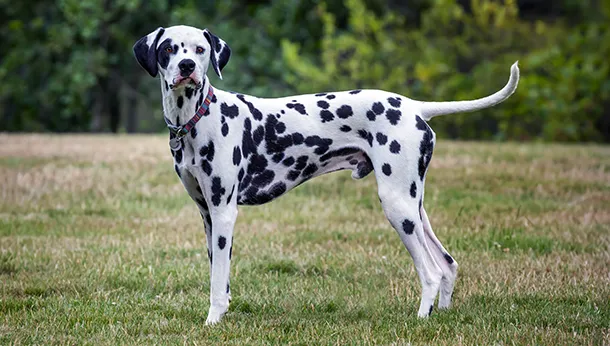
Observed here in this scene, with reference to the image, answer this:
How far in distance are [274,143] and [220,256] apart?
84cm

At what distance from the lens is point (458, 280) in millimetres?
6406

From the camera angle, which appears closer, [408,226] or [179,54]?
[179,54]

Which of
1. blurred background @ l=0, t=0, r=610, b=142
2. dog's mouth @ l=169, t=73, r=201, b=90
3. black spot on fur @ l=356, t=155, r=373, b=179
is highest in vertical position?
dog's mouth @ l=169, t=73, r=201, b=90

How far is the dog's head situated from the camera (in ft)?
16.8

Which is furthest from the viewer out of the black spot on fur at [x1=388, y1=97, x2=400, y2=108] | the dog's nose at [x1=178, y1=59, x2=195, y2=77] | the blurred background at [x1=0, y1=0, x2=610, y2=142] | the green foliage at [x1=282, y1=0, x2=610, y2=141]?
the blurred background at [x1=0, y1=0, x2=610, y2=142]

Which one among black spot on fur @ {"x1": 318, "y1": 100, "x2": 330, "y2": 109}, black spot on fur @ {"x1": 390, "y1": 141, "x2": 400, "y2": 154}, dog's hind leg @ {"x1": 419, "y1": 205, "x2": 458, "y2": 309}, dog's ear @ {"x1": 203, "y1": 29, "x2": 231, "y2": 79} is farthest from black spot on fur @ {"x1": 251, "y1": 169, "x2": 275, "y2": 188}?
dog's hind leg @ {"x1": 419, "y1": 205, "x2": 458, "y2": 309}

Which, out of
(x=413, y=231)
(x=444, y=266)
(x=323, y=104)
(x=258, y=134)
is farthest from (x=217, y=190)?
(x=444, y=266)

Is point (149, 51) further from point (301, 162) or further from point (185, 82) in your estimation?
point (301, 162)

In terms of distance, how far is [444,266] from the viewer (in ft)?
18.6

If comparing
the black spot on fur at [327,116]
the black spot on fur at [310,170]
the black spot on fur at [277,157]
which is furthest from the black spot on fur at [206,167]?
the black spot on fur at [327,116]

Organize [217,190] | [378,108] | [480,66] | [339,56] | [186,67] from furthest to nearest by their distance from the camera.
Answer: [339,56], [480,66], [378,108], [217,190], [186,67]

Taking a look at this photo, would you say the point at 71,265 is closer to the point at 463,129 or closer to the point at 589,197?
the point at 589,197

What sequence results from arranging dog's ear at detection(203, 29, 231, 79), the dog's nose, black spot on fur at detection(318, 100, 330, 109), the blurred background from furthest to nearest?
the blurred background
black spot on fur at detection(318, 100, 330, 109)
dog's ear at detection(203, 29, 231, 79)
the dog's nose

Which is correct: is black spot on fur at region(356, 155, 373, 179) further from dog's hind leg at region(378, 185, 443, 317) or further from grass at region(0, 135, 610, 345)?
grass at region(0, 135, 610, 345)
